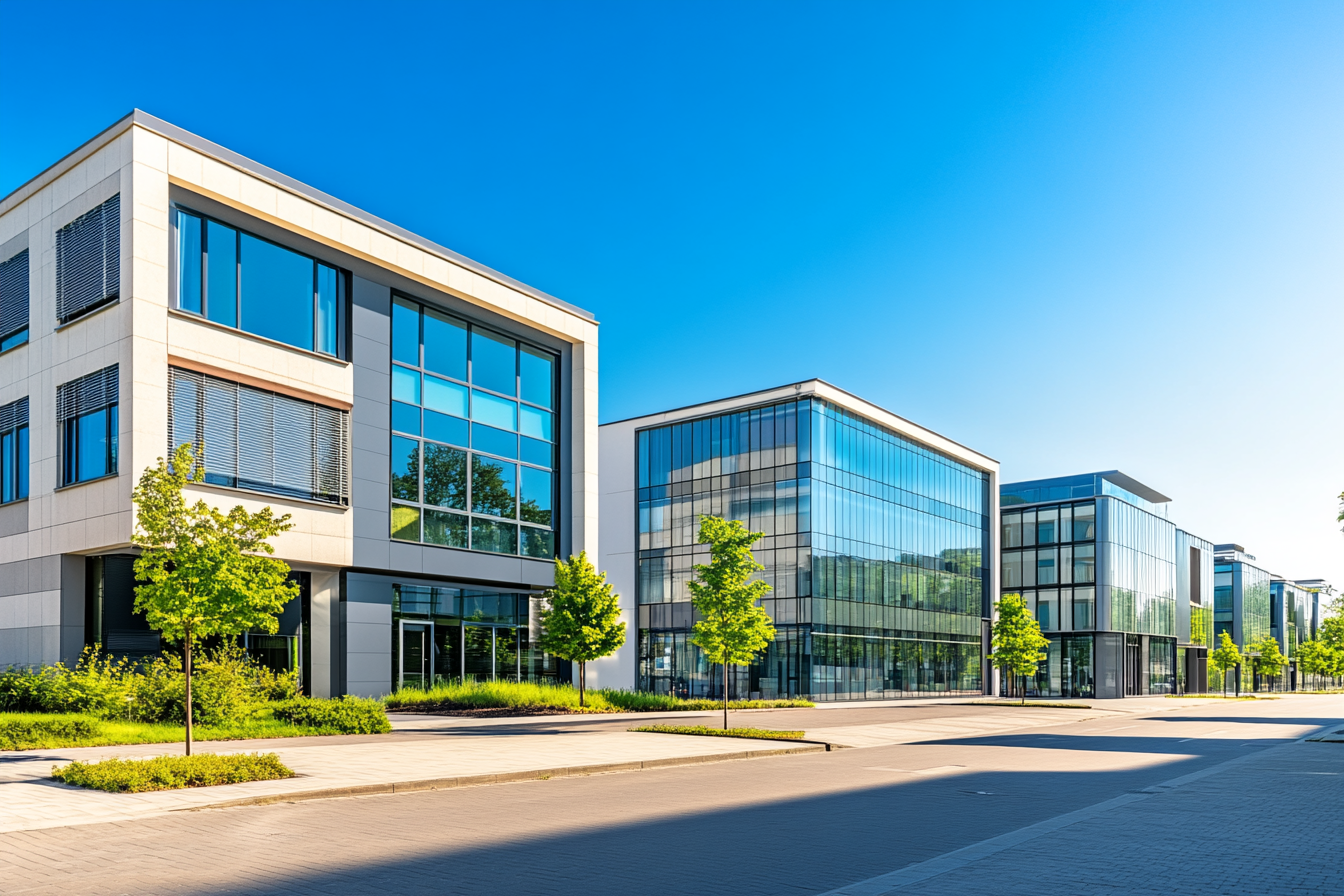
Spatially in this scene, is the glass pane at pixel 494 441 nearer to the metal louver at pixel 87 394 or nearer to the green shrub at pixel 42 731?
the metal louver at pixel 87 394

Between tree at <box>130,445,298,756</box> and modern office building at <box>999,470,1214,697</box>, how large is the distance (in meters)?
67.3

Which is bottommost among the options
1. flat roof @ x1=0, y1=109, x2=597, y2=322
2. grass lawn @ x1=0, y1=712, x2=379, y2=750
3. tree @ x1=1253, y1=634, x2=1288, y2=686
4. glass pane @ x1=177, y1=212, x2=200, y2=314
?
tree @ x1=1253, y1=634, x2=1288, y2=686

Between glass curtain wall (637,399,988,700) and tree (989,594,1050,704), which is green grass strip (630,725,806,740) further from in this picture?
tree (989,594,1050,704)

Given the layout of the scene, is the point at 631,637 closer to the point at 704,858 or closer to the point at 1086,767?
the point at 1086,767

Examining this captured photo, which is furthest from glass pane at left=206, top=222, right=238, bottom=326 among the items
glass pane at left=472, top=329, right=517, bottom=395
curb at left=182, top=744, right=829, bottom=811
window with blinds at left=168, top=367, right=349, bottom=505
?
curb at left=182, top=744, right=829, bottom=811

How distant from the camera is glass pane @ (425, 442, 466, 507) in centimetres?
3359

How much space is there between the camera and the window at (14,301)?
28.9 metres

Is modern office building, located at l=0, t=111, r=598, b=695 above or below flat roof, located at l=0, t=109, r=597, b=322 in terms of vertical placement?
below

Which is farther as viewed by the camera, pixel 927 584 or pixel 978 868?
pixel 927 584

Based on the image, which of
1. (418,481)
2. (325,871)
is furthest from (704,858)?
(418,481)

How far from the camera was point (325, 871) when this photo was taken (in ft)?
29.2

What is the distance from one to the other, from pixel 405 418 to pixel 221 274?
23.7ft

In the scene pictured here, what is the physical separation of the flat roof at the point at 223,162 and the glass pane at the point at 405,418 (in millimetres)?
5053

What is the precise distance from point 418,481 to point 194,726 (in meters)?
12.7
